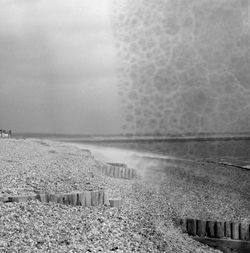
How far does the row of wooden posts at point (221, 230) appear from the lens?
4.30m

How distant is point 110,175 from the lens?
875 centimetres

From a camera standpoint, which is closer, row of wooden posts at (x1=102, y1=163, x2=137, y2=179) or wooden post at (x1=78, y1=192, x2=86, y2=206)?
wooden post at (x1=78, y1=192, x2=86, y2=206)

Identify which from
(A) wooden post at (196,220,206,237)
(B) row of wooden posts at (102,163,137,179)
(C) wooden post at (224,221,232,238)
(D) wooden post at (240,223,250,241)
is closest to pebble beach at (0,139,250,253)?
(A) wooden post at (196,220,206,237)

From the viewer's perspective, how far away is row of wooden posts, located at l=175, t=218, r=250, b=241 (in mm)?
4297

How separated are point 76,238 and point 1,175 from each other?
2688mm

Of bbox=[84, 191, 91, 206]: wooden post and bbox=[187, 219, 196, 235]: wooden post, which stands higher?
bbox=[84, 191, 91, 206]: wooden post

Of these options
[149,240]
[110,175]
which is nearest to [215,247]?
[149,240]

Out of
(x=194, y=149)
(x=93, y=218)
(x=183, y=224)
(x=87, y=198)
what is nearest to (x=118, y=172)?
(x=183, y=224)

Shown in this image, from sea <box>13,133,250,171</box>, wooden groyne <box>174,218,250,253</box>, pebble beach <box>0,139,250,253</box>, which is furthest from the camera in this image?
sea <box>13,133,250,171</box>

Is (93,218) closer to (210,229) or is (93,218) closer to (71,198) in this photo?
(71,198)

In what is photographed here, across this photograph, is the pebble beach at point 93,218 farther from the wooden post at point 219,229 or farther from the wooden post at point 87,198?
the wooden post at point 219,229

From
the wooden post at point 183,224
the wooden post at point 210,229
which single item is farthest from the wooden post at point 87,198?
the wooden post at point 210,229

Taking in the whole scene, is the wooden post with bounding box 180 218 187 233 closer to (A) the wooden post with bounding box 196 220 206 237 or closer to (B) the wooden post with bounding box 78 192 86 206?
(A) the wooden post with bounding box 196 220 206 237

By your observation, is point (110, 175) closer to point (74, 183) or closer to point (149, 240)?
point (74, 183)
